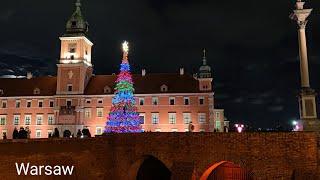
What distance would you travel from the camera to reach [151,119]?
56.8m

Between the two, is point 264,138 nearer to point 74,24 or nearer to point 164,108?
point 164,108

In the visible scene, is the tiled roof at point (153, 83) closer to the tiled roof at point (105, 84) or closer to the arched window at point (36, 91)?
the tiled roof at point (105, 84)

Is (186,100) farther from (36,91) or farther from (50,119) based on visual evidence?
(36,91)

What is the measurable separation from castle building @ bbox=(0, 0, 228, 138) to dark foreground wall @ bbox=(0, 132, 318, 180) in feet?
107

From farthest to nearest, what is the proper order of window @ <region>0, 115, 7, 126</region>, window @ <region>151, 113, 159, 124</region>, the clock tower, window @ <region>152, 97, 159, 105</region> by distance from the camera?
window @ <region>0, 115, 7, 126</region> → the clock tower → window @ <region>152, 97, 159, 105</region> → window @ <region>151, 113, 159, 124</region>

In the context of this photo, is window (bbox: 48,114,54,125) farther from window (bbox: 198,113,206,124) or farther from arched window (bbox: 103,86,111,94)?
window (bbox: 198,113,206,124)

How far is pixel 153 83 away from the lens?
59.5 m

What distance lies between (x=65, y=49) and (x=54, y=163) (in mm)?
39452

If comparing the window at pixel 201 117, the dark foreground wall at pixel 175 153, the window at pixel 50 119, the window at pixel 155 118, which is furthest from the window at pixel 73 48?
the dark foreground wall at pixel 175 153

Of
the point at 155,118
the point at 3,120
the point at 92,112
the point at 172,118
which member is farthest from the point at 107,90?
the point at 3,120

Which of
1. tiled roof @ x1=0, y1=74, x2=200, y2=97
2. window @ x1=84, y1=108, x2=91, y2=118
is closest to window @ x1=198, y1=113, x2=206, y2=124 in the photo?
tiled roof @ x1=0, y1=74, x2=200, y2=97

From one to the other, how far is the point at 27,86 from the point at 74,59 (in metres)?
9.41

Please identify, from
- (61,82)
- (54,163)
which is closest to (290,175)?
(54,163)

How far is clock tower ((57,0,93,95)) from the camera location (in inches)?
2333
